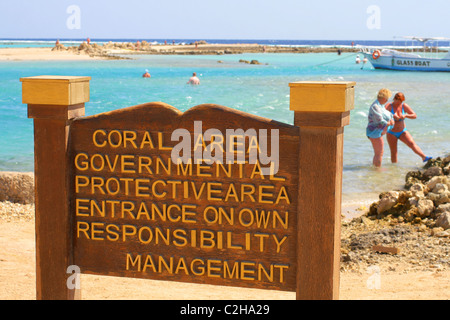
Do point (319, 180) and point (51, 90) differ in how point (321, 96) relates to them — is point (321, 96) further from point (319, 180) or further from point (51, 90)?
point (51, 90)

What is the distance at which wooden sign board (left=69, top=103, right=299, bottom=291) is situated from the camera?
11.4ft

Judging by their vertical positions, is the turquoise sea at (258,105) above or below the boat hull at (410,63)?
below

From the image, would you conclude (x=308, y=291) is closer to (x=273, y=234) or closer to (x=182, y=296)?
(x=273, y=234)

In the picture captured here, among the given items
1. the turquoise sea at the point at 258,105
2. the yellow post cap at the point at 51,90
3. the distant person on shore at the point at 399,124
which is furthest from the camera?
the turquoise sea at the point at 258,105

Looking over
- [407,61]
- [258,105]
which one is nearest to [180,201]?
[258,105]

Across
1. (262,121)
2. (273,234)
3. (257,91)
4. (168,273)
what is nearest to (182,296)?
(168,273)

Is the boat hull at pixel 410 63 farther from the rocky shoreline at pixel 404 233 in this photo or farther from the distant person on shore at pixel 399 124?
the rocky shoreline at pixel 404 233

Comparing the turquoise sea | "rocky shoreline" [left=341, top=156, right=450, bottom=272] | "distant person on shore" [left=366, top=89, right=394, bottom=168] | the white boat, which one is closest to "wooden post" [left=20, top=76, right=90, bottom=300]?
"rocky shoreline" [left=341, top=156, right=450, bottom=272]

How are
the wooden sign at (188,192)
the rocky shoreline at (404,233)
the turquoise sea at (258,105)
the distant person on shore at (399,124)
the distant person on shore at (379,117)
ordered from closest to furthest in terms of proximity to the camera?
the wooden sign at (188,192) < the rocky shoreline at (404,233) < the distant person on shore at (379,117) < the distant person on shore at (399,124) < the turquoise sea at (258,105)

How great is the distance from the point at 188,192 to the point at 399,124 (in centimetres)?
Answer: 907

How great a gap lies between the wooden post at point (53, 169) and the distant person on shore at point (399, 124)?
336 inches

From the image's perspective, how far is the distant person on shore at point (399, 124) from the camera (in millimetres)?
11445

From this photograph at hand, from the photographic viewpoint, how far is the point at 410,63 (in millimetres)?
55281

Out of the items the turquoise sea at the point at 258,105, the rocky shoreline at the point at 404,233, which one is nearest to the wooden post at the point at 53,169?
the rocky shoreline at the point at 404,233
